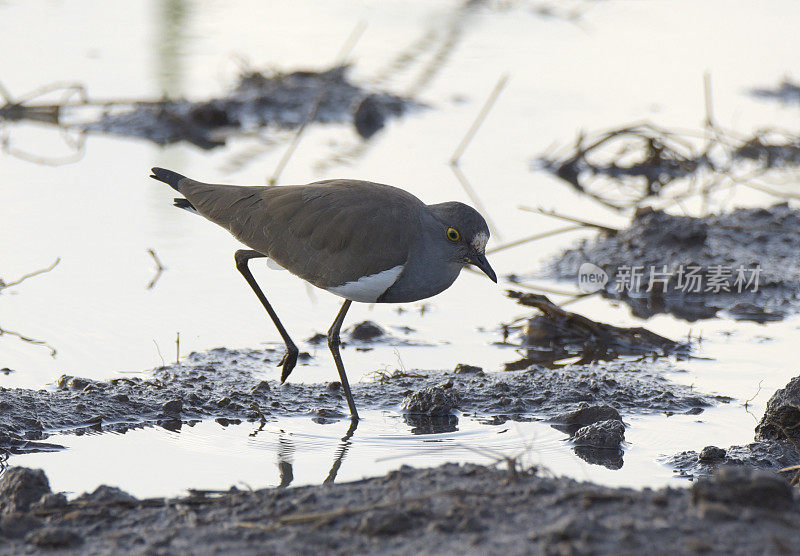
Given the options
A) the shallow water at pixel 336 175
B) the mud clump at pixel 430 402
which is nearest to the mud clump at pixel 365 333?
the shallow water at pixel 336 175

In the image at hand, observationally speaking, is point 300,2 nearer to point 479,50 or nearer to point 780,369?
point 479,50

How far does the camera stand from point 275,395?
6.04m

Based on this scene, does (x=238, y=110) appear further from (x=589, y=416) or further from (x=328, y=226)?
(x=589, y=416)

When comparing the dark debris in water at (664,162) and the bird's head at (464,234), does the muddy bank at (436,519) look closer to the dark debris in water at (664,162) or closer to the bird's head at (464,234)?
the bird's head at (464,234)

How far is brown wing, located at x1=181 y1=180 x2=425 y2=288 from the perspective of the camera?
18.7 feet

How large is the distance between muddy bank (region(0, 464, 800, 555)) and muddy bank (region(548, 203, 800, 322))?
13.1ft

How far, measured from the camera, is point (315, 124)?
12.1 m

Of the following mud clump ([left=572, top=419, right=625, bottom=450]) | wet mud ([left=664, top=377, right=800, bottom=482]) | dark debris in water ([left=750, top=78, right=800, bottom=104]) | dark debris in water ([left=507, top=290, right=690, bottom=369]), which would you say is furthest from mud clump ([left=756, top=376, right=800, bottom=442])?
dark debris in water ([left=750, top=78, right=800, bottom=104])

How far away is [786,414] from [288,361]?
2.52 m

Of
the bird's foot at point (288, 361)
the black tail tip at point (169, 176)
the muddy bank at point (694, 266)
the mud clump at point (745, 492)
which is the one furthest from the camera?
the muddy bank at point (694, 266)

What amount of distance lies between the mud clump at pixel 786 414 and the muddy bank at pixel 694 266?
84.4 inches

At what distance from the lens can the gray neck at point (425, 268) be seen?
5715mm

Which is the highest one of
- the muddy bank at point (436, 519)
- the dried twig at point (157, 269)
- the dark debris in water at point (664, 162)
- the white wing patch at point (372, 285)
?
the dark debris in water at point (664, 162)

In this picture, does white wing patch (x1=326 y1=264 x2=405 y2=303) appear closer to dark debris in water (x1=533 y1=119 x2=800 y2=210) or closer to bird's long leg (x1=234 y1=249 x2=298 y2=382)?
bird's long leg (x1=234 y1=249 x2=298 y2=382)
